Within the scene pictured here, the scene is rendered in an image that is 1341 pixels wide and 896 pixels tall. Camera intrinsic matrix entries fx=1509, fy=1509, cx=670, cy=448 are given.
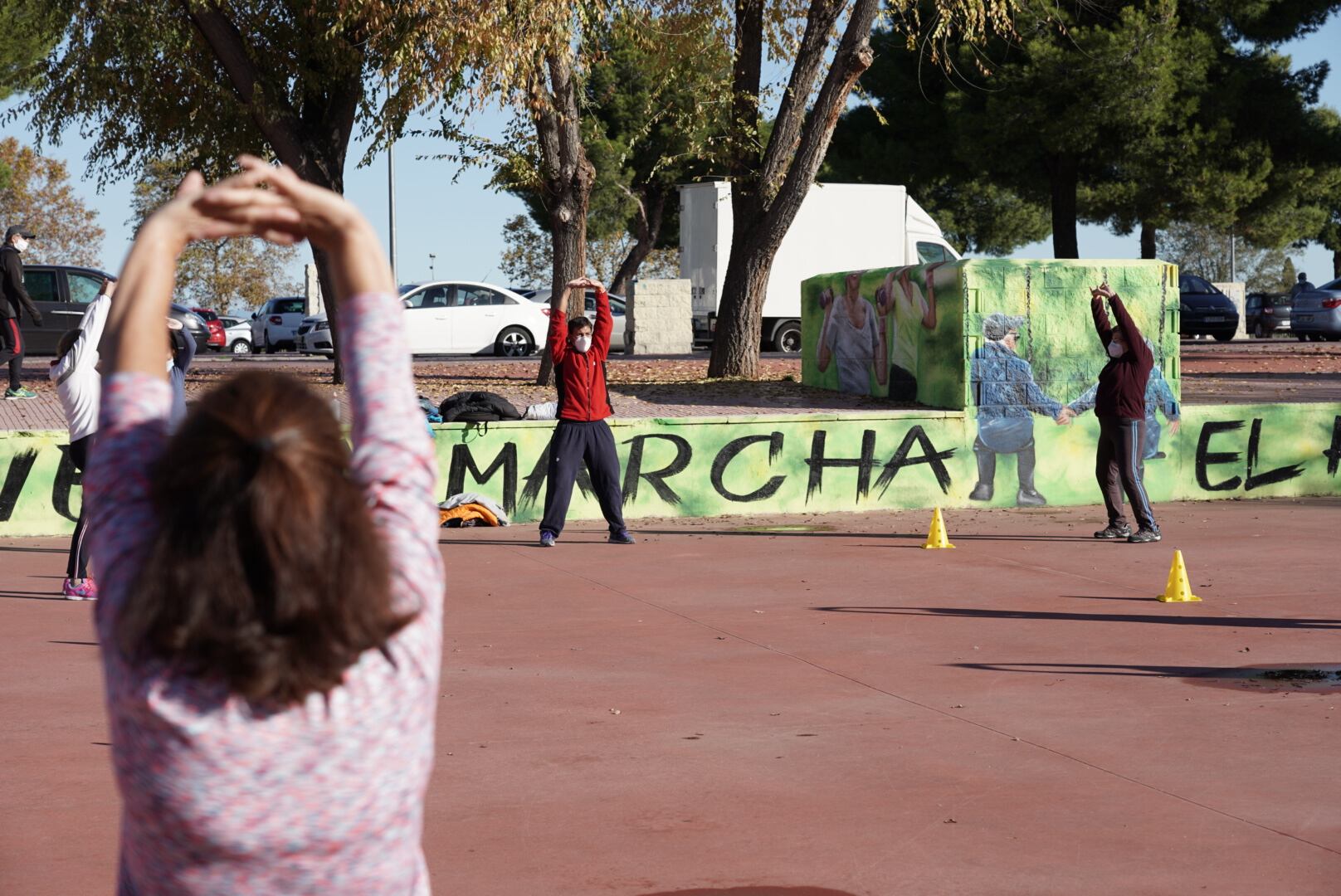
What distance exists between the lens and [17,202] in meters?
64.6

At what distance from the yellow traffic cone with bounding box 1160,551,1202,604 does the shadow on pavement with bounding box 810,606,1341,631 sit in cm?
49

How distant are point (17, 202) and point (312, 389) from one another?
227 feet

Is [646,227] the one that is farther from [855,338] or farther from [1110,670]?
[1110,670]

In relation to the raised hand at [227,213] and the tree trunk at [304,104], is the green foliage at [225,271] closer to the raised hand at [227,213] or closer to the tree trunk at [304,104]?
the tree trunk at [304,104]

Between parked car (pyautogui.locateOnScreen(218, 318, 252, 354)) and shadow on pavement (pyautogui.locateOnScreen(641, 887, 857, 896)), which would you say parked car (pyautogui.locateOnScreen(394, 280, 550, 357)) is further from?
shadow on pavement (pyautogui.locateOnScreen(641, 887, 857, 896))

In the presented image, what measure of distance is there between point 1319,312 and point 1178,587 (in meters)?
25.9

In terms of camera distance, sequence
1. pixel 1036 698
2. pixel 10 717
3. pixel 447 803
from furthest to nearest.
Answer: pixel 1036 698 < pixel 10 717 < pixel 447 803

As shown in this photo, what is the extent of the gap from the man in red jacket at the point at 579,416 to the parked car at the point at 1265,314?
1307 inches

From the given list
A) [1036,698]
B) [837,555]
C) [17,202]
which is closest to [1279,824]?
[1036,698]

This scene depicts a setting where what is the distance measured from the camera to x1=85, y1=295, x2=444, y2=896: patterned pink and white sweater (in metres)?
1.86

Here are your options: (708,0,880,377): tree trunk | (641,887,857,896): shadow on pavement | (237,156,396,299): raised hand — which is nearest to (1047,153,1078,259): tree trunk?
(708,0,880,377): tree trunk

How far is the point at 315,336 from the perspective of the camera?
33.4 meters

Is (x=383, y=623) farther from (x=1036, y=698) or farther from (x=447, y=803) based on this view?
(x=1036, y=698)

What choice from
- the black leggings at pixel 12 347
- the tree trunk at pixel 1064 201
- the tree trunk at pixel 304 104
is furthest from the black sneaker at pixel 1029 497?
the tree trunk at pixel 1064 201
